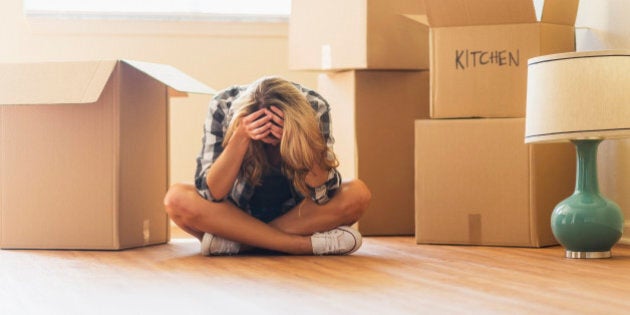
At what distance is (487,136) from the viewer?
8.23 feet

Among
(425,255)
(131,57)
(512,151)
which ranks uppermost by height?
(131,57)

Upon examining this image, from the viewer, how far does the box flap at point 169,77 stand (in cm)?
247

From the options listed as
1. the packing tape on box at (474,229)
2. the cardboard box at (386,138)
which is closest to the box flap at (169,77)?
the cardboard box at (386,138)

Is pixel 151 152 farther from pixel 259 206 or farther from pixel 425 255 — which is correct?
pixel 425 255

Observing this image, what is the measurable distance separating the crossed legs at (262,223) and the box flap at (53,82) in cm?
33

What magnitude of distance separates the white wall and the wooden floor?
24cm

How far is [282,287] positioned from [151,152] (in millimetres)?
1029

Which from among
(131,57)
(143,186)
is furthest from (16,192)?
(131,57)

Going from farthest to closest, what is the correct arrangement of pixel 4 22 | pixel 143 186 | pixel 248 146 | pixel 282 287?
pixel 4 22 < pixel 143 186 < pixel 248 146 < pixel 282 287

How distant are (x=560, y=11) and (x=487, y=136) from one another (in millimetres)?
365

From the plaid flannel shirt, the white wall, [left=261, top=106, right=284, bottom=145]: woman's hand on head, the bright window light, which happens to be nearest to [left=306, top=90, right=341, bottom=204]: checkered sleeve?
the plaid flannel shirt

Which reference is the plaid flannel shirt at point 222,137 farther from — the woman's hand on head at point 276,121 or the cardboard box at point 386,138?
the cardboard box at point 386,138

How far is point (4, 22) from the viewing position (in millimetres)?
3342

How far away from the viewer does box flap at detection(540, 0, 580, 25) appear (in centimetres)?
250
